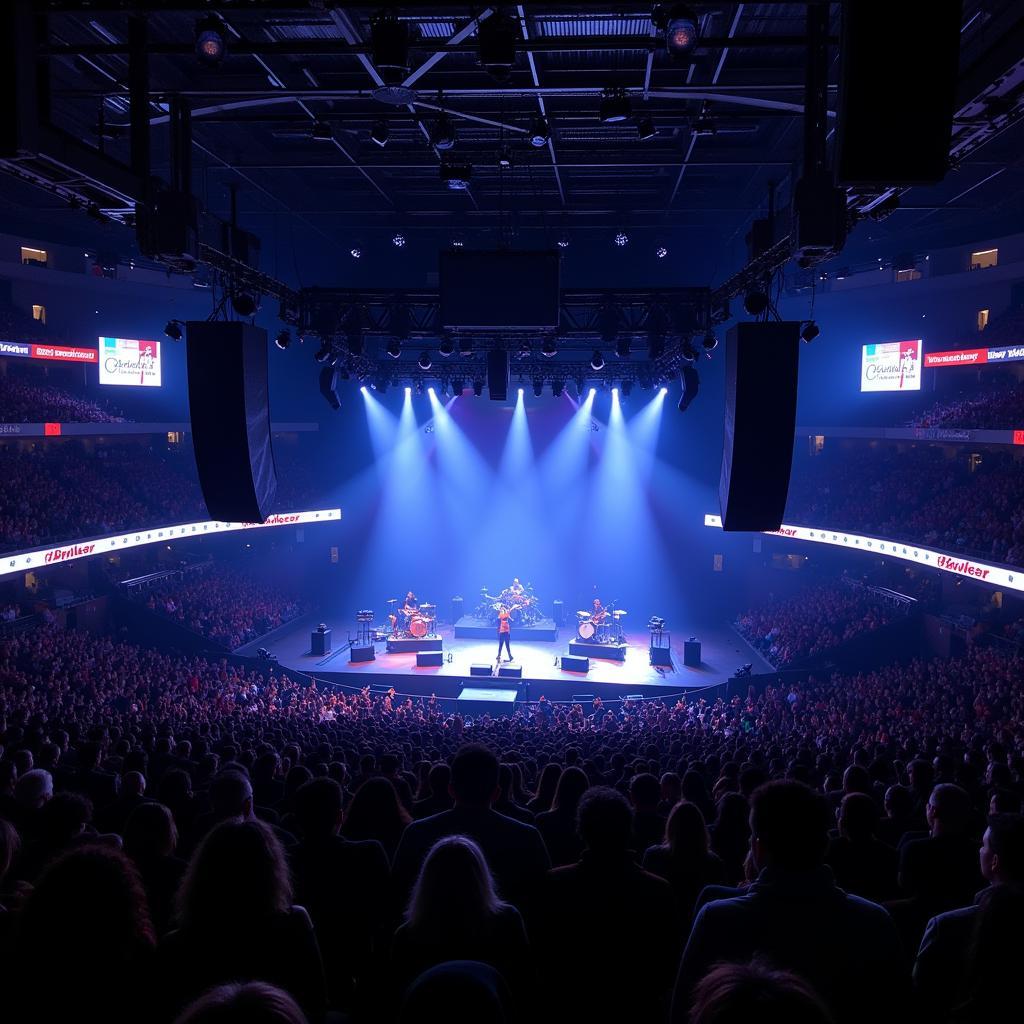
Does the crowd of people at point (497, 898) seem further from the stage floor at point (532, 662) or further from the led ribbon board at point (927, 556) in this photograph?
the stage floor at point (532, 662)

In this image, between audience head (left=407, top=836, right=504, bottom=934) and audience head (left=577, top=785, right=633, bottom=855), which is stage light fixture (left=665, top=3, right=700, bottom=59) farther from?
audience head (left=407, top=836, right=504, bottom=934)

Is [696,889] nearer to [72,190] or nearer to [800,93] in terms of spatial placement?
[72,190]

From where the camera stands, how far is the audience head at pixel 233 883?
2668 millimetres

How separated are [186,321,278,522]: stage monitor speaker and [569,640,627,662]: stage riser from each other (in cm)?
1876

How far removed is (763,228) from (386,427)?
82.1ft

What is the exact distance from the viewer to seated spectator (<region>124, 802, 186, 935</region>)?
176 inches

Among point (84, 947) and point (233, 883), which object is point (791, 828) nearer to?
point (233, 883)

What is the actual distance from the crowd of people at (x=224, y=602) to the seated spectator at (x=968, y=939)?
26.0 m

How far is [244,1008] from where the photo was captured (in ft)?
5.14

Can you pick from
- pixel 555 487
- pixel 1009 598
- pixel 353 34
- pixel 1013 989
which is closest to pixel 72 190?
pixel 353 34

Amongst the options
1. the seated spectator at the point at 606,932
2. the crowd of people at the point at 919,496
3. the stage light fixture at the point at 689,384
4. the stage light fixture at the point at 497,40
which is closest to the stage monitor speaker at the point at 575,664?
the stage light fixture at the point at 689,384

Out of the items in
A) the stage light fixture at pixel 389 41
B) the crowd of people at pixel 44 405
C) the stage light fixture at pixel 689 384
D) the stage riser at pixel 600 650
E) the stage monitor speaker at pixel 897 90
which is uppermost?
the stage light fixture at pixel 389 41

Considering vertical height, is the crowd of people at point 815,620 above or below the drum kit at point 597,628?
above

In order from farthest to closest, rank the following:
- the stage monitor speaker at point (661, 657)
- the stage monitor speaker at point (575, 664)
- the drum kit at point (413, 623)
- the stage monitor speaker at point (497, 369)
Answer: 1. the drum kit at point (413, 623)
2. the stage monitor speaker at point (661, 657)
3. the stage monitor speaker at point (575, 664)
4. the stage monitor speaker at point (497, 369)
